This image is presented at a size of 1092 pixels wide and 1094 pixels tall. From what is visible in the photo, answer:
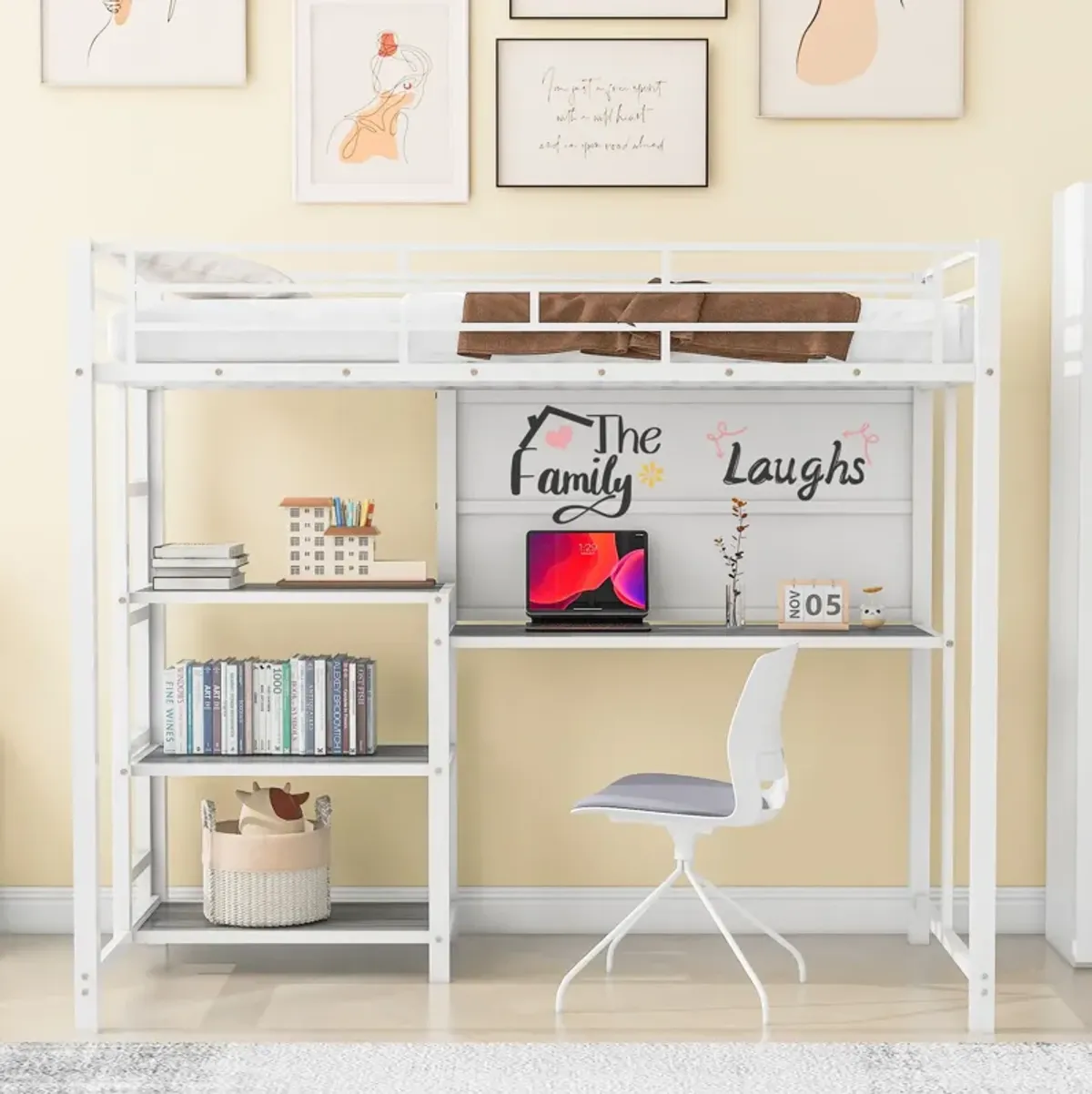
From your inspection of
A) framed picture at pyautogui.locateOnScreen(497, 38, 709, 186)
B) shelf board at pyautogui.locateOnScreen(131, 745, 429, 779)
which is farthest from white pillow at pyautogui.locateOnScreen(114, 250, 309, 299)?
shelf board at pyautogui.locateOnScreen(131, 745, 429, 779)

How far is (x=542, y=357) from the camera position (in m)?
3.15

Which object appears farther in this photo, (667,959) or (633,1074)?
(667,959)

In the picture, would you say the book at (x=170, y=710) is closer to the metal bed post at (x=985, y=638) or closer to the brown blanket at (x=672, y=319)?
the brown blanket at (x=672, y=319)

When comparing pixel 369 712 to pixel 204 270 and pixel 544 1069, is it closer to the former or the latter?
pixel 544 1069

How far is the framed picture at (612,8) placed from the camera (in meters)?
3.77

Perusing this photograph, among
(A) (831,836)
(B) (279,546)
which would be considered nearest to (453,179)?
(B) (279,546)

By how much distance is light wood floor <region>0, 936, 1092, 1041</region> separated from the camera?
10.3 feet

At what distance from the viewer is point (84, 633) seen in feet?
10.3

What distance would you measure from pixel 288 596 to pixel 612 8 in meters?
1.76

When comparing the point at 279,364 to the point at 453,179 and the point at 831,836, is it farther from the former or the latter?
the point at 831,836

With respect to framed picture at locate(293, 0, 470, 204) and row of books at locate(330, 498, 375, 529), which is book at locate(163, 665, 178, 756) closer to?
row of books at locate(330, 498, 375, 529)

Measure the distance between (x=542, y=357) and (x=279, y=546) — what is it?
107 cm

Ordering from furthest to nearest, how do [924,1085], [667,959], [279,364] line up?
[667,959] < [279,364] < [924,1085]

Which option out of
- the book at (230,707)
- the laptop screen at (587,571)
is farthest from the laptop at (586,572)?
the book at (230,707)
